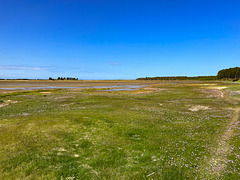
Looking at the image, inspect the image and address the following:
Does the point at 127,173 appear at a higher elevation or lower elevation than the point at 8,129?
→ lower

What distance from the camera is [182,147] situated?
39.1 ft

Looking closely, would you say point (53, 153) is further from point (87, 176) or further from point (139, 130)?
point (139, 130)

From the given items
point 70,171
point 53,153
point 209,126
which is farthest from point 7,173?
point 209,126

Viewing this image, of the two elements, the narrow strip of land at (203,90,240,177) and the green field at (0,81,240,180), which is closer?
the green field at (0,81,240,180)

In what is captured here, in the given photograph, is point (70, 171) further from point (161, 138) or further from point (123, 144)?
point (161, 138)

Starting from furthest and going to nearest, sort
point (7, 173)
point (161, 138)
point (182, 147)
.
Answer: point (161, 138) < point (182, 147) < point (7, 173)

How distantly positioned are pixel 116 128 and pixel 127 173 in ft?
25.4

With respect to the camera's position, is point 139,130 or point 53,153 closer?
point 53,153

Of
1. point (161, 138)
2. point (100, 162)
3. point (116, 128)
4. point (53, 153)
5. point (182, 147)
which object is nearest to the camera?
point (100, 162)

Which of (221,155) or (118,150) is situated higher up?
(118,150)

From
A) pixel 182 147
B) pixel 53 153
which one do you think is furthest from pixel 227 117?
pixel 53 153

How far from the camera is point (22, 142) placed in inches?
476

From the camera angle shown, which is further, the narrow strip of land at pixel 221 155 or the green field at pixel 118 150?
the narrow strip of land at pixel 221 155

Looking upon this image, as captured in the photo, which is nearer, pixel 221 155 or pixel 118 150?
pixel 221 155
